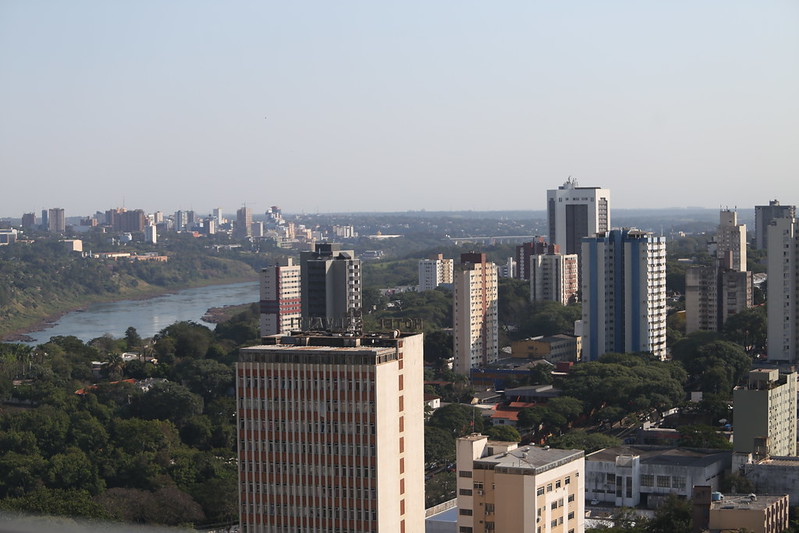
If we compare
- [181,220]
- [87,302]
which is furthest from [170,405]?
[181,220]

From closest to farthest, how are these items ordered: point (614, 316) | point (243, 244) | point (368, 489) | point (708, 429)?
point (368, 489)
point (708, 429)
point (614, 316)
point (243, 244)

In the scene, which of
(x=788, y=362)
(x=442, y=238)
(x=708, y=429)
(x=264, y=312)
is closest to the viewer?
(x=708, y=429)

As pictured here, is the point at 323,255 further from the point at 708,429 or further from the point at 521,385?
the point at 708,429

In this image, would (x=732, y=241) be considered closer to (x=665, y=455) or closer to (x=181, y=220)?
(x=665, y=455)

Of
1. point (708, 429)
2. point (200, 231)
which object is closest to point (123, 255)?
point (200, 231)

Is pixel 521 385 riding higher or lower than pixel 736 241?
lower

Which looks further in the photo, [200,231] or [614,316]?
[200,231]

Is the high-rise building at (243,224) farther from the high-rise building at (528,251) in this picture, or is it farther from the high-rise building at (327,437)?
the high-rise building at (327,437)

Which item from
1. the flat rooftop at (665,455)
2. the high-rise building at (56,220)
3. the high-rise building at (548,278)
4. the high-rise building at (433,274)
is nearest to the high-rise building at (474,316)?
the high-rise building at (548,278)
